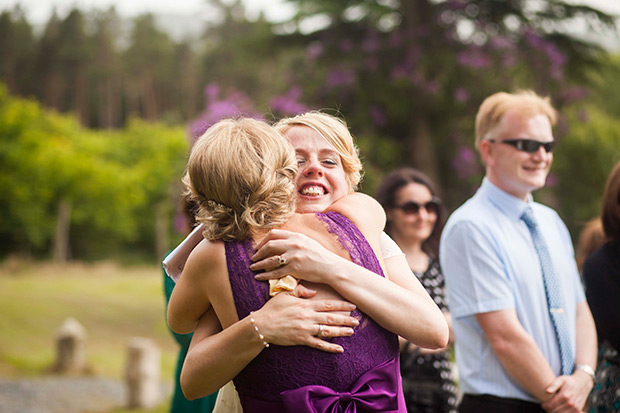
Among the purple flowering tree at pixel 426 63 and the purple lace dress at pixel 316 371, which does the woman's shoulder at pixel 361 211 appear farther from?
the purple flowering tree at pixel 426 63

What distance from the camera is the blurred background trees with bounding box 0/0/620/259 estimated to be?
10.2 metres

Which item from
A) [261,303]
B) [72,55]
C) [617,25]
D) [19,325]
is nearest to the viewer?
[261,303]

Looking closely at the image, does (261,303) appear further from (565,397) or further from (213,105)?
(213,105)

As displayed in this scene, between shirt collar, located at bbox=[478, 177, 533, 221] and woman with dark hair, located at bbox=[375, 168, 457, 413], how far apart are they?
2.63ft

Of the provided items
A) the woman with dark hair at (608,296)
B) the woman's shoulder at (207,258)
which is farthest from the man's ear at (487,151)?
the woman's shoulder at (207,258)

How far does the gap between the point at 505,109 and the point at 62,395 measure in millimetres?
9030

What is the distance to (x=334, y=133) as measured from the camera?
2031 mm

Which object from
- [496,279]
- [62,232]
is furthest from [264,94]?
[62,232]

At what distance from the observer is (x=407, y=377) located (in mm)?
3619

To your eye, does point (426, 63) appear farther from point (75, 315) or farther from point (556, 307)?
point (75, 315)

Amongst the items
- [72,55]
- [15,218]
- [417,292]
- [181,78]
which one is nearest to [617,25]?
[417,292]

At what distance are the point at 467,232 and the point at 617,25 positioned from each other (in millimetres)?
8868

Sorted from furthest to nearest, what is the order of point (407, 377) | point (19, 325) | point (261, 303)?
point (19, 325)
point (407, 377)
point (261, 303)

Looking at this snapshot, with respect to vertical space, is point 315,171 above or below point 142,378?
above
